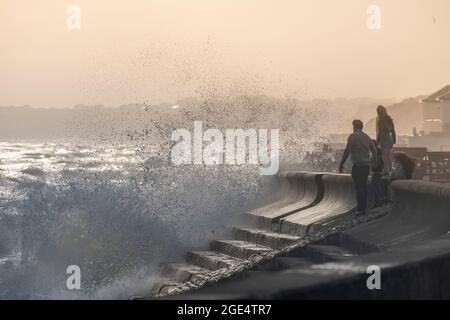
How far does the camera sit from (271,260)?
9.09 meters

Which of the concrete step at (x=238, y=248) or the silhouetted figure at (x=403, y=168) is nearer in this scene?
the concrete step at (x=238, y=248)

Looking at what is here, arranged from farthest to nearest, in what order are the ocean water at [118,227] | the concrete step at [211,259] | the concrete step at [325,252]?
the ocean water at [118,227]
the concrete step at [211,259]
the concrete step at [325,252]

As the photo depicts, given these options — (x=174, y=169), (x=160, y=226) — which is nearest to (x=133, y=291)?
(x=160, y=226)

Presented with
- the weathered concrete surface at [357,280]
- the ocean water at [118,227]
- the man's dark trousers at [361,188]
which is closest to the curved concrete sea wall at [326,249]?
the weathered concrete surface at [357,280]

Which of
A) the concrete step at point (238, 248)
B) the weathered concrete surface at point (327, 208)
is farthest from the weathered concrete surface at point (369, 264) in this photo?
the weathered concrete surface at point (327, 208)

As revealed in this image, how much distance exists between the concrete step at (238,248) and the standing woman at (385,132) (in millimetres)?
2509

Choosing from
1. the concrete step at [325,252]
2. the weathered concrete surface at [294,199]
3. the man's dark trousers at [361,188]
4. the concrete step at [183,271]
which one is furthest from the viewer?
the weathered concrete surface at [294,199]

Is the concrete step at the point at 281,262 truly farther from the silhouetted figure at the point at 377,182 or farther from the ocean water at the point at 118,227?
the silhouetted figure at the point at 377,182

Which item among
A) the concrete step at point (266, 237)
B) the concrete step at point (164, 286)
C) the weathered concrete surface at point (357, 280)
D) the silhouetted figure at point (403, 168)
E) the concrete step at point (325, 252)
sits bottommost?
the concrete step at point (164, 286)

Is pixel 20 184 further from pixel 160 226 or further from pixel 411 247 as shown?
pixel 411 247

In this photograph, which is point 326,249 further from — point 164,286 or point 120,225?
point 120,225

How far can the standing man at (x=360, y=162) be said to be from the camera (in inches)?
431

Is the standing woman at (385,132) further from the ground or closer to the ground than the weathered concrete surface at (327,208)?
further from the ground
